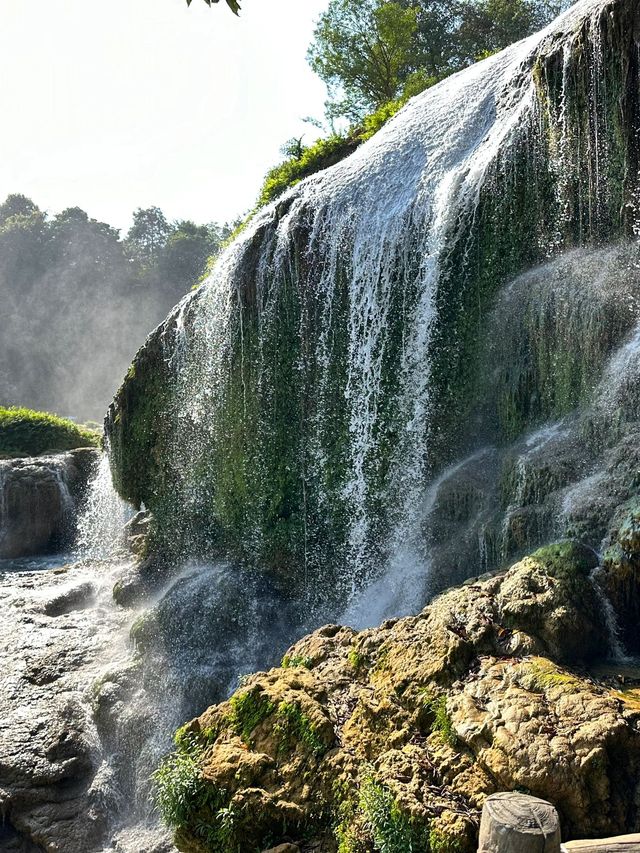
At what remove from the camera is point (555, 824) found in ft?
9.82

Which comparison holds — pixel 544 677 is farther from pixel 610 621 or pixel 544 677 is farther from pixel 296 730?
pixel 296 730

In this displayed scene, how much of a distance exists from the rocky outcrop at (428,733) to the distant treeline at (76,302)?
4364 centimetres

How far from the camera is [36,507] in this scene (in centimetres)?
1712

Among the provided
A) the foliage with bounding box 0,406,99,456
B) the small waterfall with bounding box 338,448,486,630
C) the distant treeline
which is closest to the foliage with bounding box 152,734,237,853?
the small waterfall with bounding box 338,448,486,630

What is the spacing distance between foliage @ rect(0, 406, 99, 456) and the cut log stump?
63.2 feet

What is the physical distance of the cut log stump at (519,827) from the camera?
2.94 m

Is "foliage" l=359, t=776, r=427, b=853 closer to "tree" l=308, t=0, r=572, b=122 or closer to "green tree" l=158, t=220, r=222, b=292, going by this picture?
"tree" l=308, t=0, r=572, b=122

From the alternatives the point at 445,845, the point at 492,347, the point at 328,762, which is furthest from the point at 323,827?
the point at 492,347

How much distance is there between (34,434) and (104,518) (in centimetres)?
723

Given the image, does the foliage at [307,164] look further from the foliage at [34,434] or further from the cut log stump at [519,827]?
the cut log stump at [519,827]

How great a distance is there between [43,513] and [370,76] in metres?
14.7

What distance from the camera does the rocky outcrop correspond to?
3.85m

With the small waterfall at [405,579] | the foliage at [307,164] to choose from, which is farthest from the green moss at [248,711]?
the foliage at [307,164]

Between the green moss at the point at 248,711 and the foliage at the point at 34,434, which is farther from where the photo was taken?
the foliage at the point at 34,434
